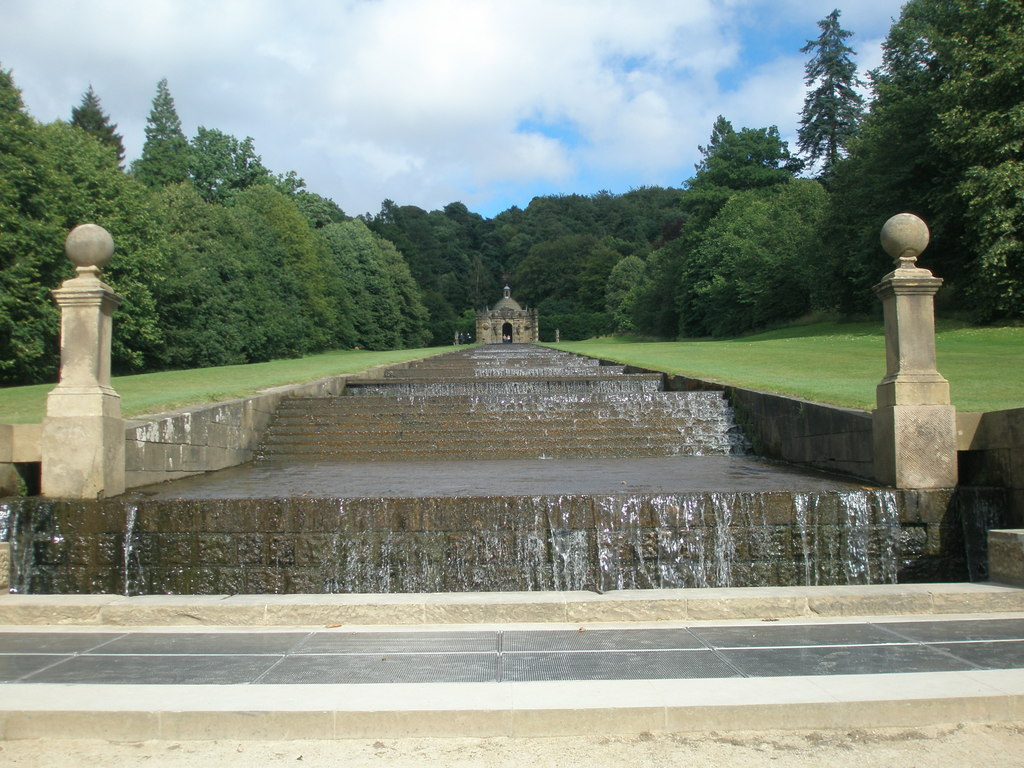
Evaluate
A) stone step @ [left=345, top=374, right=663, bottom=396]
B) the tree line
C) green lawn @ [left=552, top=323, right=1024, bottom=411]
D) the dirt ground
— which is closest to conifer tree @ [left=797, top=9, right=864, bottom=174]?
the tree line

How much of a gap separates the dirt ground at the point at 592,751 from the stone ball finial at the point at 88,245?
6342 millimetres

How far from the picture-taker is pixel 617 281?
86.5 metres

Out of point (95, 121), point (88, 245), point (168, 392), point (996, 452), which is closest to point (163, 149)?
point (95, 121)

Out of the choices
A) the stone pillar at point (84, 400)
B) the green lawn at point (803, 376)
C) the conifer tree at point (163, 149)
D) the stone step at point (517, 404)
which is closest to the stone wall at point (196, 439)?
the green lawn at point (803, 376)

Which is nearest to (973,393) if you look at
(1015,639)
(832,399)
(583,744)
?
(832,399)

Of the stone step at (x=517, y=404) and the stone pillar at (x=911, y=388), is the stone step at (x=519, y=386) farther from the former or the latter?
the stone pillar at (x=911, y=388)

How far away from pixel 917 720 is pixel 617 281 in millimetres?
84228

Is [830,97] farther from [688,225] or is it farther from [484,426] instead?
[484,426]

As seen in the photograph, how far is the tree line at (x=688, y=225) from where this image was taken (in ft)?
82.4

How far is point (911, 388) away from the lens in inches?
337

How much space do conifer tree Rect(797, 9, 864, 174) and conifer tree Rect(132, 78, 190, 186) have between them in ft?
152

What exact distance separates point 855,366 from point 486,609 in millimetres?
16139

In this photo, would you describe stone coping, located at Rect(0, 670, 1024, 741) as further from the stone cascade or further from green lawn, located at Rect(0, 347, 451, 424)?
the stone cascade

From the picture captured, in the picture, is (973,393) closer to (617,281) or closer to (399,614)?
(399,614)
